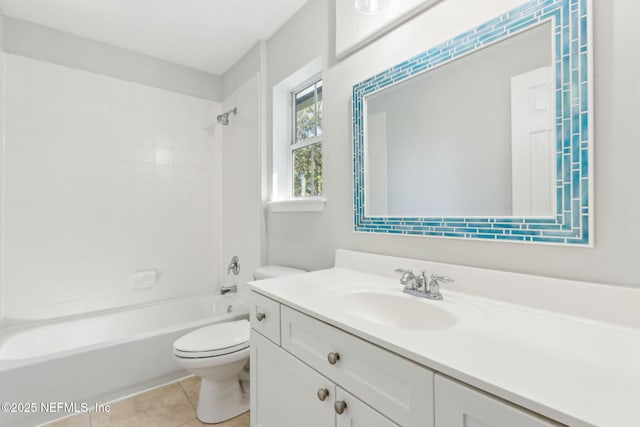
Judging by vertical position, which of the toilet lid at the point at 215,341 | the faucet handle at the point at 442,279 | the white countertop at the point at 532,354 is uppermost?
the faucet handle at the point at 442,279

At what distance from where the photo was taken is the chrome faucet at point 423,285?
102 centimetres

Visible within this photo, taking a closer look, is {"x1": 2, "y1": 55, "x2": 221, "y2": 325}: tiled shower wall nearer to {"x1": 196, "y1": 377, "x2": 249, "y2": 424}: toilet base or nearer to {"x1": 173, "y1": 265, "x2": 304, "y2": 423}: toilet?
{"x1": 173, "y1": 265, "x2": 304, "y2": 423}: toilet

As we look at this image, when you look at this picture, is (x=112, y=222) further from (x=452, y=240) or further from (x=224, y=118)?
(x=452, y=240)

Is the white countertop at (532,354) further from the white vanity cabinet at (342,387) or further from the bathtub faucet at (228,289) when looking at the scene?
the bathtub faucet at (228,289)

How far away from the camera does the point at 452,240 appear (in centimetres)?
112

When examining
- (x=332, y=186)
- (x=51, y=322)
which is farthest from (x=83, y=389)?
(x=332, y=186)

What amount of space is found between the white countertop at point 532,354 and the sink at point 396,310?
1.4 inches

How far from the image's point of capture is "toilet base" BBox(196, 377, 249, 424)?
→ 161 centimetres

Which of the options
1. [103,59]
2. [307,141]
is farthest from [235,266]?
[103,59]

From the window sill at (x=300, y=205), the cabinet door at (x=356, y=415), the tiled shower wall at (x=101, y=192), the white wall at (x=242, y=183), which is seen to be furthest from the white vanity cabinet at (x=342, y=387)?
the tiled shower wall at (x=101, y=192)

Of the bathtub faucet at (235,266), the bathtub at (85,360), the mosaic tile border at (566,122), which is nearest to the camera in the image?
the mosaic tile border at (566,122)

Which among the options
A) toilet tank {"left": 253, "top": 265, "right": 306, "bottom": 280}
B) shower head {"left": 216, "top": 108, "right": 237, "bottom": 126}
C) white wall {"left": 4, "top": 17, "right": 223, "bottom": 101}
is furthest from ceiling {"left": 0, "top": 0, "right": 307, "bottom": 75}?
toilet tank {"left": 253, "top": 265, "right": 306, "bottom": 280}

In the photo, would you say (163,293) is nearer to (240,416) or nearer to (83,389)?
(83,389)

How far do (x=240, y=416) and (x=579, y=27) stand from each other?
2.21m
